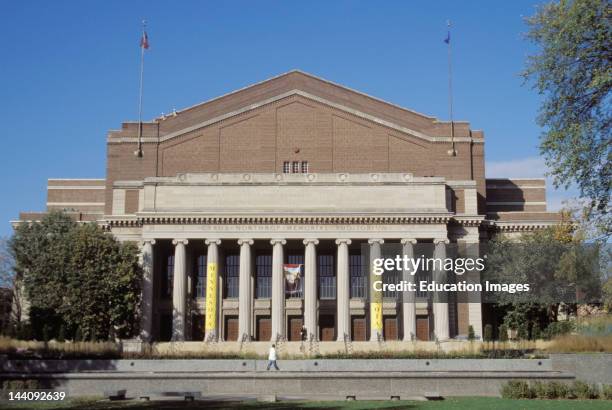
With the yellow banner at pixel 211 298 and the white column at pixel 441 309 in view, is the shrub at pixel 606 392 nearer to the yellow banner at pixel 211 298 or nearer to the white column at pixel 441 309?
the white column at pixel 441 309

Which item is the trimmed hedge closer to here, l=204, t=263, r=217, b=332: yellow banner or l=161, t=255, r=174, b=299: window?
l=204, t=263, r=217, b=332: yellow banner

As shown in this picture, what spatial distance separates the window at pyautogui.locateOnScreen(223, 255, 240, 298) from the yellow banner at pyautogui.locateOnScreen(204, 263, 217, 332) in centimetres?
372

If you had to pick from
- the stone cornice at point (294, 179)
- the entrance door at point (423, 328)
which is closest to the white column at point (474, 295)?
the entrance door at point (423, 328)

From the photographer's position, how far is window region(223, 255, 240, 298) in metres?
65.1

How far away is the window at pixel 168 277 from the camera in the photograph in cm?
6562

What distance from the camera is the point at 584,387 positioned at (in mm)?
30641

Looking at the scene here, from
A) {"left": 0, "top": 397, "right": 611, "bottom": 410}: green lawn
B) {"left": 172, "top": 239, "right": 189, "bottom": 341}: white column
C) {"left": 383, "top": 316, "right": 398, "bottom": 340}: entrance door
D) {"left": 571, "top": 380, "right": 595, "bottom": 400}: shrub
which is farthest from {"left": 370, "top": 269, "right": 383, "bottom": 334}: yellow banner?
{"left": 0, "top": 397, "right": 611, "bottom": 410}: green lawn

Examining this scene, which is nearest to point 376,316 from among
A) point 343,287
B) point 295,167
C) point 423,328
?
point 343,287

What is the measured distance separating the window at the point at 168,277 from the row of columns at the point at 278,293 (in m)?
3.24

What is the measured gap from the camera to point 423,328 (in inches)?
2542

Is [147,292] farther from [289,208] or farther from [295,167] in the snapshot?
[295,167]

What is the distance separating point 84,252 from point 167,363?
792 inches

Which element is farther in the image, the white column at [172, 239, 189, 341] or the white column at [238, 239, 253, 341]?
the white column at [238, 239, 253, 341]

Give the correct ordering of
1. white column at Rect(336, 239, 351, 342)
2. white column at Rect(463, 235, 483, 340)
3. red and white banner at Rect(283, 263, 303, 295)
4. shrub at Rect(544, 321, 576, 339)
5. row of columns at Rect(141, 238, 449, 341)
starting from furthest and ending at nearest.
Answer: white column at Rect(463, 235, 483, 340), red and white banner at Rect(283, 263, 303, 295), white column at Rect(336, 239, 351, 342), row of columns at Rect(141, 238, 449, 341), shrub at Rect(544, 321, 576, 339)
